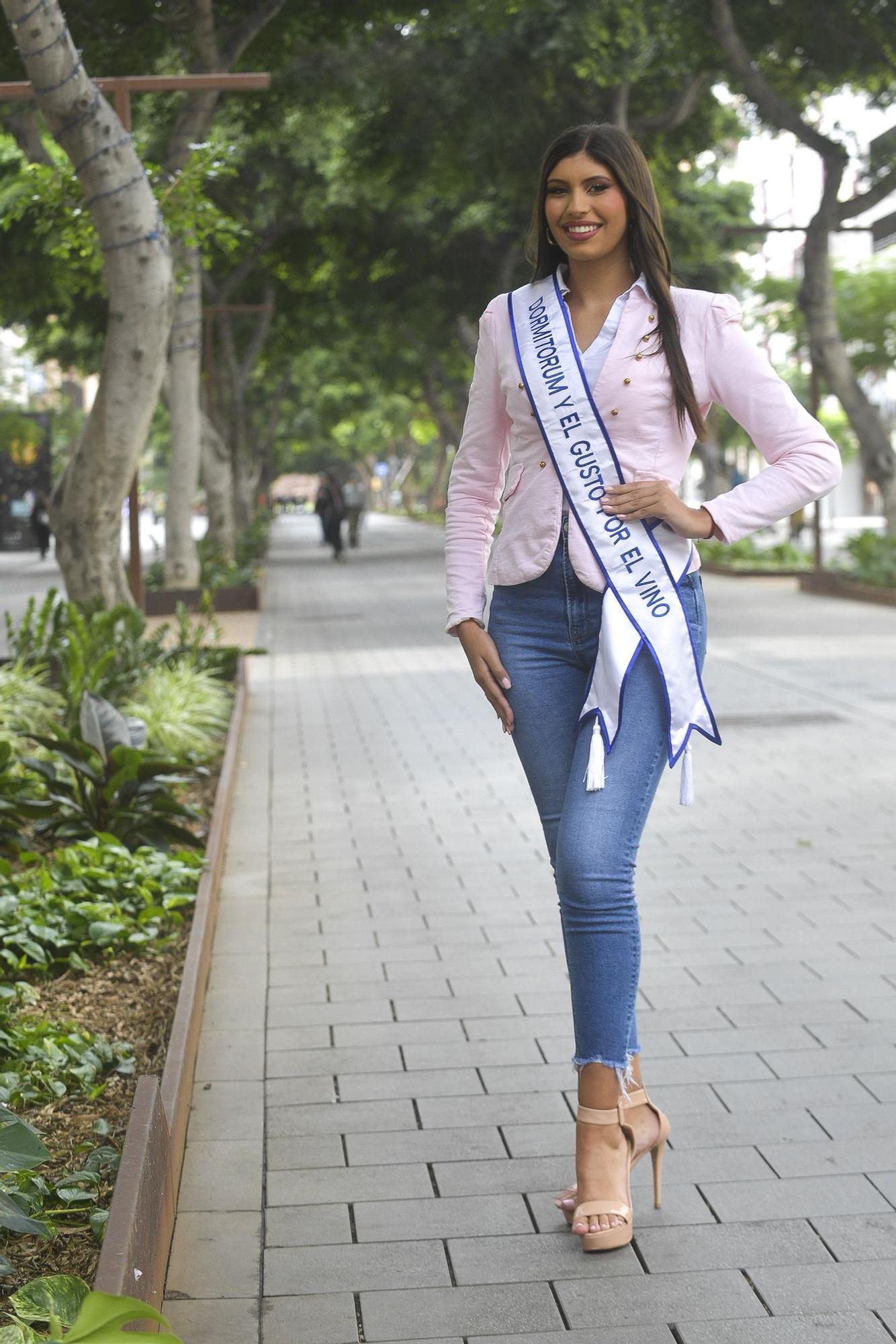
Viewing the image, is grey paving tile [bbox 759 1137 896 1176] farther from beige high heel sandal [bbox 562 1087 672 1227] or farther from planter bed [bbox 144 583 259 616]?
planter bed [bbox 144 583 259 616]

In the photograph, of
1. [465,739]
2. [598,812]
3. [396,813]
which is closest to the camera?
[598,812]

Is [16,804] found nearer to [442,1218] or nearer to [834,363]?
[442,1218]

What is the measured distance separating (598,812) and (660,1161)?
787 mm

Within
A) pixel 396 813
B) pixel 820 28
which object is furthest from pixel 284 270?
pixel 396 813

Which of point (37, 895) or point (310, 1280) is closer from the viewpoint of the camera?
point (310, 1280)

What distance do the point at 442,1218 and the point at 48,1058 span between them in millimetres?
1078

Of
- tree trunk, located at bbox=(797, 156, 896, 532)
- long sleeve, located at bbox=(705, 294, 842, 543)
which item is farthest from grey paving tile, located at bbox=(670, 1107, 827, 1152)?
tree trunk, located at bbox=(797, 156, 896, 532)

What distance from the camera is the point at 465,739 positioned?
33.3 ft

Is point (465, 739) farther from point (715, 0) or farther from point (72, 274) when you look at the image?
point (715, 0)

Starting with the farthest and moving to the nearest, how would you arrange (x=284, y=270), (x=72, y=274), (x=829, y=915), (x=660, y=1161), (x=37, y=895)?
(x=284, y=270), (x=72, y=274), (x=829, y=915), (x=37, y=895), (x=660, y=1161)

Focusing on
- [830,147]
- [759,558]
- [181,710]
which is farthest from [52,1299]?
[759,558]

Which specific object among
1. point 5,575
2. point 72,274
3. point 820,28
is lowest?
point 5,575

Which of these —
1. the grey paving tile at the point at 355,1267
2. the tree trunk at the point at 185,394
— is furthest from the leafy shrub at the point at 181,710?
the tree trunk at the point at 185,394

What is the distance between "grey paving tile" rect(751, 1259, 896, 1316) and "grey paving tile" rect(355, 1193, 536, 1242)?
50cm
